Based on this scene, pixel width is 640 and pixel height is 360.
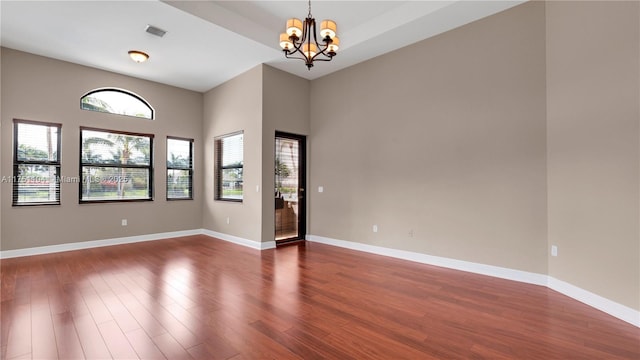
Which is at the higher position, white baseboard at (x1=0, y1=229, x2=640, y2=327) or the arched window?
the arched window

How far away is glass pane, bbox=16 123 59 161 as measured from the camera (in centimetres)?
465

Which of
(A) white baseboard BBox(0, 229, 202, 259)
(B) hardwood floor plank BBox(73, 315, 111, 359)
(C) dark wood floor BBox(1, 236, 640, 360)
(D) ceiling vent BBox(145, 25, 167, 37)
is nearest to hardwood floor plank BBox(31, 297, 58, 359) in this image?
(C) dark wood floor BBox(1, 236, 640, 360)

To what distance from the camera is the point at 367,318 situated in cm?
250

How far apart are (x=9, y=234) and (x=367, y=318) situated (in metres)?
5.74

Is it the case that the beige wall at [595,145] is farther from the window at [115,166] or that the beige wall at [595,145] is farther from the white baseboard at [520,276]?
the window at [115,166]

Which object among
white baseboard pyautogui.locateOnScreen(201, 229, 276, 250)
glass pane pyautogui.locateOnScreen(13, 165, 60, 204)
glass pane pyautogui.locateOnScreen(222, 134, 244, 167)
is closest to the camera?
glass pane pyautogui.locateOnScreen(13, 165, 60, 204)

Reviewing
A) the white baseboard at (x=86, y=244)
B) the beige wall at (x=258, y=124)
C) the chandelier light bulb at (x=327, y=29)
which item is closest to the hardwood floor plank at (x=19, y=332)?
the white baseboard at (x=86, y=244)

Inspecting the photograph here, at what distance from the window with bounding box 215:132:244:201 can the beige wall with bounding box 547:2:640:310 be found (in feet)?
16.3

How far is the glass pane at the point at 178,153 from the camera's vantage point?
6328 millimetres

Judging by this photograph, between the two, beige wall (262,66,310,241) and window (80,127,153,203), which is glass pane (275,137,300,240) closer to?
beige wall (262,66,310,241)

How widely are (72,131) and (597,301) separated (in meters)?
7.75

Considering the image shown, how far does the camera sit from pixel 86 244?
5195mm

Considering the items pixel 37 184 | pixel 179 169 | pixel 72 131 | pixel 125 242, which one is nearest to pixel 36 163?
pixel 37 184

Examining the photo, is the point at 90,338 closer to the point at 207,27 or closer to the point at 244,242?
the point at 244,242
